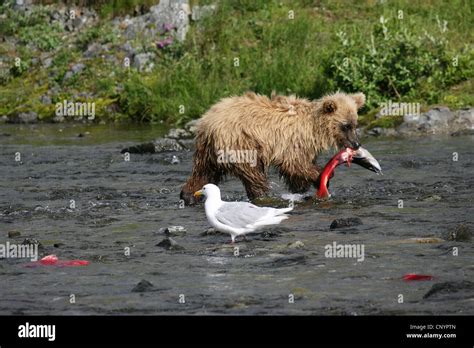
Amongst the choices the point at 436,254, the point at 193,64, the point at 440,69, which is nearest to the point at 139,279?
the point at 436,254

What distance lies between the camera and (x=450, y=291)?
9.38m

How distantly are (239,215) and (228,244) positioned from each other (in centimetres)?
33

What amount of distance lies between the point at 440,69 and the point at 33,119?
31.0 feet

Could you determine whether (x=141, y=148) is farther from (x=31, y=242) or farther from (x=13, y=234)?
(x=31, y=242)

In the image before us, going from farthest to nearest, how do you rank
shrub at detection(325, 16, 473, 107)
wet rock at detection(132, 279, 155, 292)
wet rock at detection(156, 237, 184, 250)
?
shrub at detection(325, 16, 473, 107) < wet rock at detection(156, 237, 184, 250) < wet rock at detection(132, 279, 155, 292)

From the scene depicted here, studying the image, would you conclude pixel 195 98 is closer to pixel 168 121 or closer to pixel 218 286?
pixel 168 121

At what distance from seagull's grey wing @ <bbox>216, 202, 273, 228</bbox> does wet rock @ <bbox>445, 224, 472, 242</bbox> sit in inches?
76.5

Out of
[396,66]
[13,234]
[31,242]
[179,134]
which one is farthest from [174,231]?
[396,66]

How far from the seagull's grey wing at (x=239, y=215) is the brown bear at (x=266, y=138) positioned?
2373 mm

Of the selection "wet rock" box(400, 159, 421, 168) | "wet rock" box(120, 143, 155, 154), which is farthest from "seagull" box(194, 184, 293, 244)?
"wet rock" box(120, 143, 155, 154)

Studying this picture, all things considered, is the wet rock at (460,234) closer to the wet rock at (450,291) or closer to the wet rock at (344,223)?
the wet rock at (344,223)

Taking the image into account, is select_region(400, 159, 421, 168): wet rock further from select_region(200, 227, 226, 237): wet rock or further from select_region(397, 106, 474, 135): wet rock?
select_region(200, 227, 226, 237): wet rock

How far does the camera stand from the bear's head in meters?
14.9

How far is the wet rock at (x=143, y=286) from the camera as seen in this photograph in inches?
389
